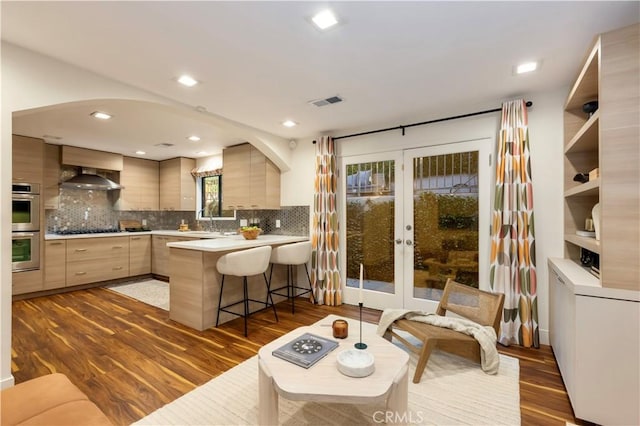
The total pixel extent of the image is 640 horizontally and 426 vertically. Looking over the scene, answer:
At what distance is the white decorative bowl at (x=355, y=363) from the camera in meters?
1.49

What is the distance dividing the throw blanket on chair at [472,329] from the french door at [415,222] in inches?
37.0

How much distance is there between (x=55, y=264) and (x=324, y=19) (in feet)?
18.0

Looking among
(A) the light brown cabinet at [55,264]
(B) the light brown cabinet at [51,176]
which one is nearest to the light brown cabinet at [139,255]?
(A) the light brown cabinet at [55,264]

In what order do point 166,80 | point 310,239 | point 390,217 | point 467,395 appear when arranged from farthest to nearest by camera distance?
point 310,239 → point 390,217 → point 166,80 → point 467,395

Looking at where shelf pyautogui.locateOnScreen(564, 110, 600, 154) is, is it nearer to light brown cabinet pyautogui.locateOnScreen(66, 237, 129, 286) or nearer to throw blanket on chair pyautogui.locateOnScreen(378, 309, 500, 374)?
throw blanket on chair pyautogui.locateOnScreen(378, 309, 500, 374)

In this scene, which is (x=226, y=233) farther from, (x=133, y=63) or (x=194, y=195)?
(x=133, y=63)

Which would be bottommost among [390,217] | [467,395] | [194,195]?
[467,395]

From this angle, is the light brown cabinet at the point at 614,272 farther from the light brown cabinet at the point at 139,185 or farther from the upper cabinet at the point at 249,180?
the light brown cabinet at the point at 139,185

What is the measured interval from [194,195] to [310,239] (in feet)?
10.6

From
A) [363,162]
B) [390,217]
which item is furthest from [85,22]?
[390,217]

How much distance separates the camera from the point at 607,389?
1.71 metres

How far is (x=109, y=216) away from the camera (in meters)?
5.89

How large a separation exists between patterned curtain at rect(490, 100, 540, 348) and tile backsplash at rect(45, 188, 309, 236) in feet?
8.57

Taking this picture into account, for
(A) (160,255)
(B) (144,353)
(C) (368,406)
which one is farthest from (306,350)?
(A) (160,255)
